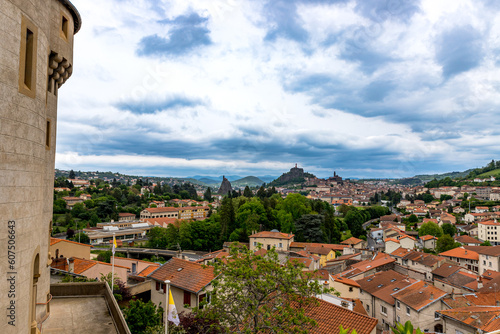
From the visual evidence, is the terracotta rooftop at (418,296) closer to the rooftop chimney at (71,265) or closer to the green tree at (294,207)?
the rooftop chimney at (71,265)

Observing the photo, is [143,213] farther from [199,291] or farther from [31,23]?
[31,23]

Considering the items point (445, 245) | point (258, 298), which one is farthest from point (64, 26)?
point (445, 245)

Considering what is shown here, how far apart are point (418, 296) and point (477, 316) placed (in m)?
6.03

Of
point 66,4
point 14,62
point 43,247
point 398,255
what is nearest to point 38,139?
point 14,62

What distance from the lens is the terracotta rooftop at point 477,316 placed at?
25109mm

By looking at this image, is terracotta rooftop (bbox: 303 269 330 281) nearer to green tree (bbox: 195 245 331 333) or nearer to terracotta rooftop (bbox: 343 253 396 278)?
green tree (bbox: 195 245 331 333)

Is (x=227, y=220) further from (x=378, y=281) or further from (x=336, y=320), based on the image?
(x=336, y=320)

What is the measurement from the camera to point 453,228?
9250 cm

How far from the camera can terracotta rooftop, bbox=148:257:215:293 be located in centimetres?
2502

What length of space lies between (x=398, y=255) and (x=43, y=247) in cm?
6714

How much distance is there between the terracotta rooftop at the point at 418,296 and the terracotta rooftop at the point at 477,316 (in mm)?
2146

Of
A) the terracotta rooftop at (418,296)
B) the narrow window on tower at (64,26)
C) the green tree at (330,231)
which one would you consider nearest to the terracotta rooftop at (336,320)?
the terracotta rooftop at (418,296)

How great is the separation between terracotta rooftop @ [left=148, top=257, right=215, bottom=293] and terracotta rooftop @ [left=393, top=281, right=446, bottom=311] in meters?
20.8

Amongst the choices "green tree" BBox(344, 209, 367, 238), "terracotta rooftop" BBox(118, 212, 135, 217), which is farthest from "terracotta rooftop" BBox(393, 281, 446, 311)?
"terracotta rooftop" BBox(118, 212, 135, 217)
